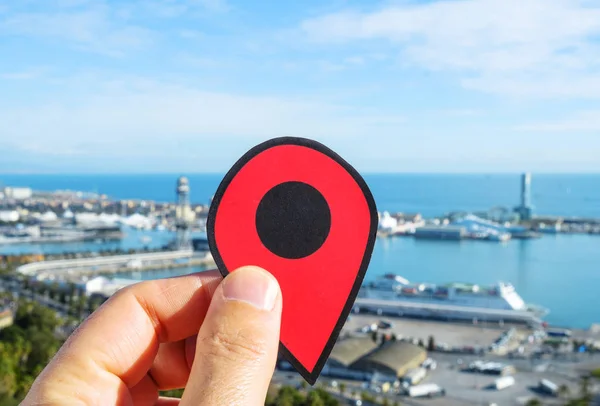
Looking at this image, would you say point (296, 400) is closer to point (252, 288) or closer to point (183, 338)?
point (183, 338)

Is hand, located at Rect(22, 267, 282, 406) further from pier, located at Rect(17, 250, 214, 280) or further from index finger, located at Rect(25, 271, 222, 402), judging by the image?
pier, located at Rect(17, 250, 214, 280)

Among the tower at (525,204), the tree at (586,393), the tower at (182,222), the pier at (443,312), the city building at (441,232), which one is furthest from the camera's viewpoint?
the tower at (525,204)

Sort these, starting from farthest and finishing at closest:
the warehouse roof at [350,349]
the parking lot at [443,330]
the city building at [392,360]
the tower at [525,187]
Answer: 1. the tower at [525,187]
2. the parking lot at [443,330]
3. the warehouse roof at [350,349]
4. the city building at [392,360]

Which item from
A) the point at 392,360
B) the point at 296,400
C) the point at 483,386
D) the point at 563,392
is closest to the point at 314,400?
the point at 296,400

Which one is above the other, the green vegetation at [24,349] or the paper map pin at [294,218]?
the paper map pin at [294,218]

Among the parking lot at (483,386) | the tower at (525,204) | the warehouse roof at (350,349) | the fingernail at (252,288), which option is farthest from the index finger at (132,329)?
the tower at (525,204)

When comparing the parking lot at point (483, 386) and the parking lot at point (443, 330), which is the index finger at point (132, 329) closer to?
the parking lot at point (483, 386)

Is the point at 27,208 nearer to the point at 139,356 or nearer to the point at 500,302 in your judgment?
the point at 500,302

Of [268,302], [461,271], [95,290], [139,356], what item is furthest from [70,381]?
[461,271]
